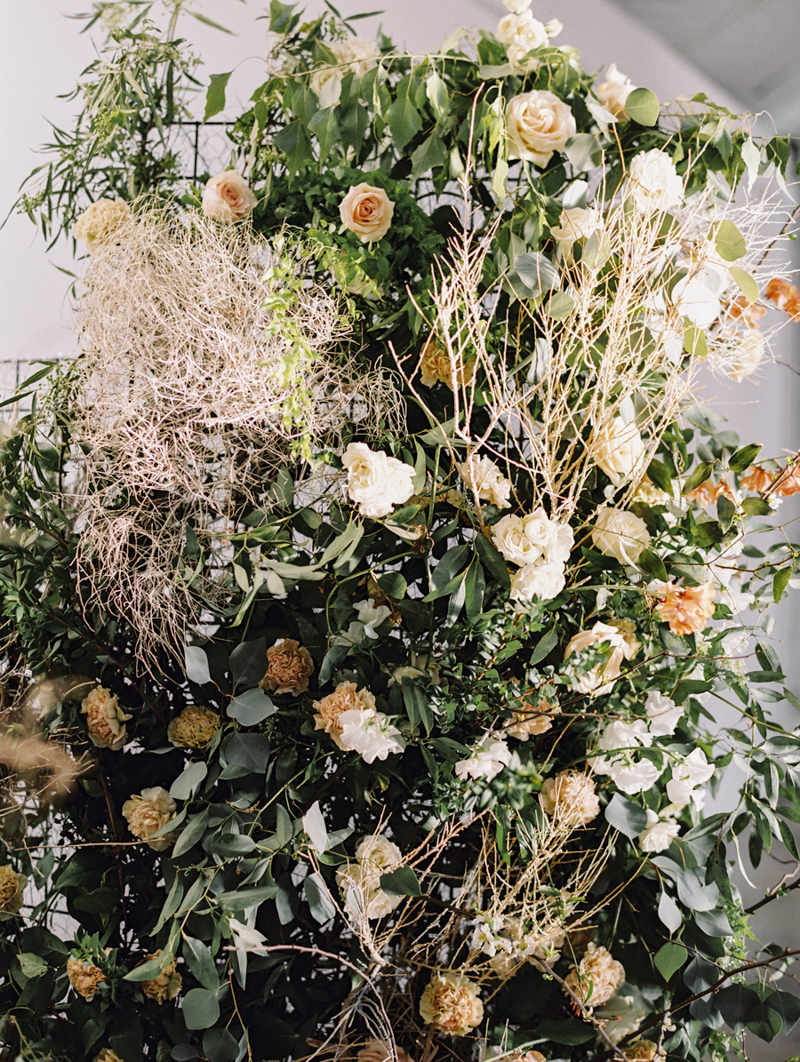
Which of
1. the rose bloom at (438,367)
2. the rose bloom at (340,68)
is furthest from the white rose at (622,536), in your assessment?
the rose bloom at (340,68)

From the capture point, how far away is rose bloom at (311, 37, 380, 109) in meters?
0.86

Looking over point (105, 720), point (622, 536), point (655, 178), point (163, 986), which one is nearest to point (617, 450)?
point (622, 536)

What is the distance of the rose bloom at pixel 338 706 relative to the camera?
0.81m

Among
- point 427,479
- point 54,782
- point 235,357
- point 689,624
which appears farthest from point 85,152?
point 689,624

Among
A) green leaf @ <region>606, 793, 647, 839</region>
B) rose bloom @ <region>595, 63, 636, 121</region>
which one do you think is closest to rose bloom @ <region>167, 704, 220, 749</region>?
green leaf @ <region>606, 793, 647, 839</region>

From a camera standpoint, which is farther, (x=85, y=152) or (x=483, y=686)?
(x=85, y=152)

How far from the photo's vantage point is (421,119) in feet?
2.80

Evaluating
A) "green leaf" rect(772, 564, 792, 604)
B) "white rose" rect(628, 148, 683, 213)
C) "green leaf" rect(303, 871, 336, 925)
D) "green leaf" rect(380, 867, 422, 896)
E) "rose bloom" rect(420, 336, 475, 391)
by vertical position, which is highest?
"white rose" rect(628, 148, 683, 213)

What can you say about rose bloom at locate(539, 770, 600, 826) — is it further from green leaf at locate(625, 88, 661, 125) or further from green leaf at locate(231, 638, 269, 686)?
green leaf at locate(625, 88, 661, 125)

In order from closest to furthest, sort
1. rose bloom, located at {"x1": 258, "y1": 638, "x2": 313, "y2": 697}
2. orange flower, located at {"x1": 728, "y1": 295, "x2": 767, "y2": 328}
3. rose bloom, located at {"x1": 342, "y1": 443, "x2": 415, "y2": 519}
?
1. rose bloom, located at {"x1": 342, "y1": 443, "x2": 415, "y2": 519}
2. rose bloom, located at {"x1": 258, "y1": 638, "x2": 313, "y2": 697}
3. orange flower, located at {"x1": 728, "y1": 295, "x2": 767, "y2": 328}

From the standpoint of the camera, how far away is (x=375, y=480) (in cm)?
76

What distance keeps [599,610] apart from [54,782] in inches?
27.8

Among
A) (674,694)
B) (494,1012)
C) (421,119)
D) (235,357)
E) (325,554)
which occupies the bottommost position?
(494,1012)

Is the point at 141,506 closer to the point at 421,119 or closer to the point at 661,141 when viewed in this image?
the point at 421,119
